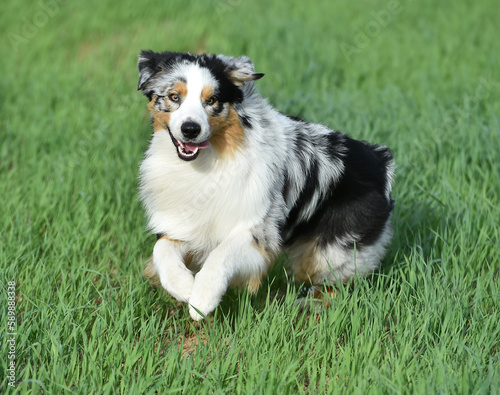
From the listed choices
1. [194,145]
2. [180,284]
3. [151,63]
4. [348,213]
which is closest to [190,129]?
[194,145]

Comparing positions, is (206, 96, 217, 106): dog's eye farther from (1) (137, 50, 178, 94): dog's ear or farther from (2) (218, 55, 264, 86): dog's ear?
(1) (137, 50, 178, 94): dog's ear

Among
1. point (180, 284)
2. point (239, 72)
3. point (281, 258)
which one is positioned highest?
point (239, 72)

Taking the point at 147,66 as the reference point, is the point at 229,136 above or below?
below

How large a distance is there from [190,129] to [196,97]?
0.22 m

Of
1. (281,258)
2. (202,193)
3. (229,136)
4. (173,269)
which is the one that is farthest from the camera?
(281,258)

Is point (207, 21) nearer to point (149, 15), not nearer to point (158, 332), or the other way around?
point (149, 15)

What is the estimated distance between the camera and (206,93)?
3.06 metres

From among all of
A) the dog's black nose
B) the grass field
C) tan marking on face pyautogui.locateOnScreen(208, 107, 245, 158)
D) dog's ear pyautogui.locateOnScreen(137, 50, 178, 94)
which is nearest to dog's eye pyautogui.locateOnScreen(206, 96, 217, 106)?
tan marking on face pyautogui.locateOnScreen(208, 107, 245, 158)

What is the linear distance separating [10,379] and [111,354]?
45 cm

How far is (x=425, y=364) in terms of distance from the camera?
2.85 meters

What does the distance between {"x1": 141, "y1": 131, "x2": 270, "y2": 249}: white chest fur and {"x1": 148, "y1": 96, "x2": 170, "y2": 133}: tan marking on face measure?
0.04 m

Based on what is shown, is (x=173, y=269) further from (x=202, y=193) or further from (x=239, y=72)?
(x=239, y=72)

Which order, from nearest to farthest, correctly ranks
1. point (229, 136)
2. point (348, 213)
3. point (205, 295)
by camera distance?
point (205, 295) < point (229, 136) < point (348, 213)

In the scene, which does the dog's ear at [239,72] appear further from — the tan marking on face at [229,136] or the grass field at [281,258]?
the grass field at [281,258]
